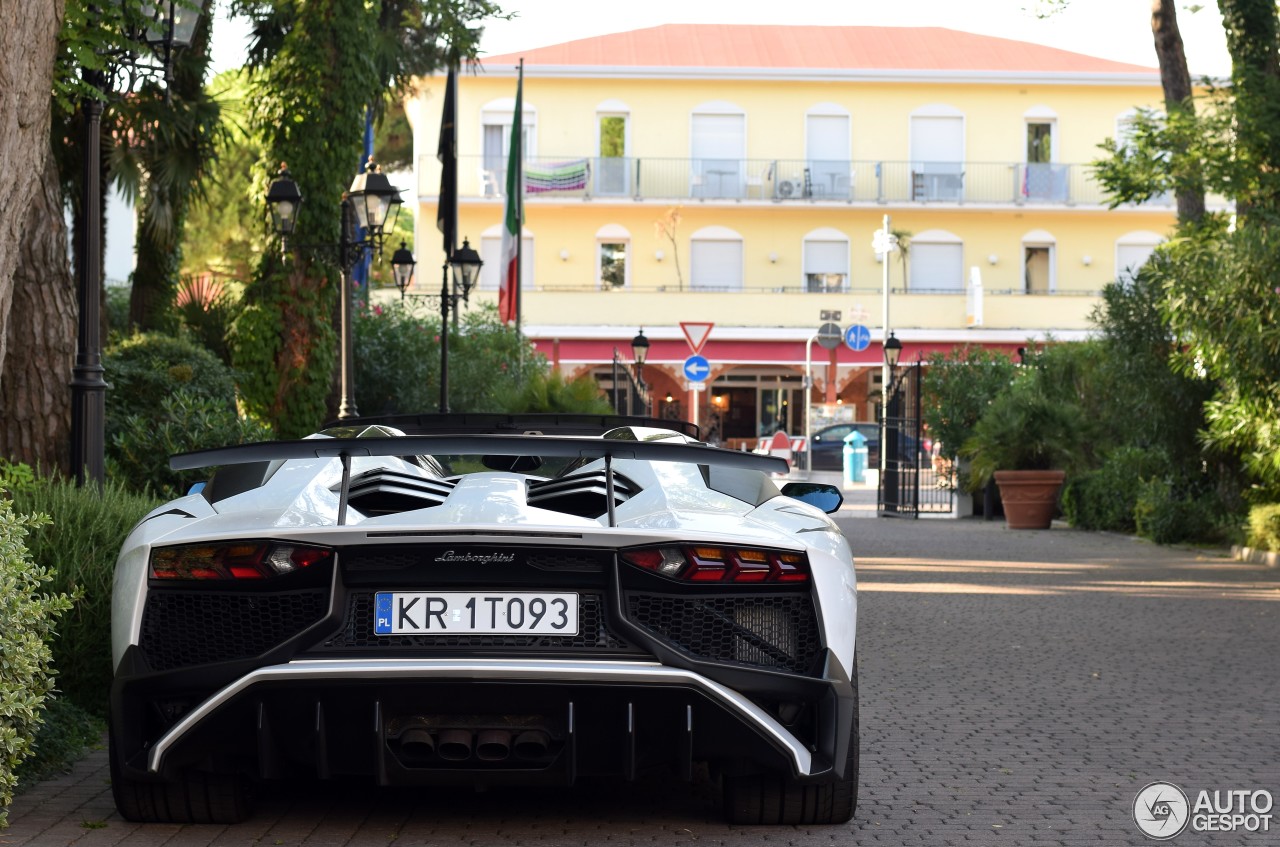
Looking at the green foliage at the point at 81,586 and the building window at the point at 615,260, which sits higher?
the building window at the point at 615,260

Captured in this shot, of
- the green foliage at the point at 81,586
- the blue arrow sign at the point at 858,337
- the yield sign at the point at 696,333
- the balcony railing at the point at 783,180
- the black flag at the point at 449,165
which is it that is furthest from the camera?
the balcony railing at the point at 783,180

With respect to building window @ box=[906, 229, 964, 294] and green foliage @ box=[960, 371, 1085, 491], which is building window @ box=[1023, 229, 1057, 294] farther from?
green foliage @ box=[960, 371, 1085, 491]

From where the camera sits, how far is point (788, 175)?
1914 inches

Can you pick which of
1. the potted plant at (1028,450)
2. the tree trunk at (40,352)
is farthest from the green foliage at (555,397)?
the tree trunk at (40,352)

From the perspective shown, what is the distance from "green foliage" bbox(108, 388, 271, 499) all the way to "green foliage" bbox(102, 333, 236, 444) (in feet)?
0.83

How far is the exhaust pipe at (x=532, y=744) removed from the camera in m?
4.33

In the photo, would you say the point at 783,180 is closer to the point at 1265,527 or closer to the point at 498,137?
the point at 498,137

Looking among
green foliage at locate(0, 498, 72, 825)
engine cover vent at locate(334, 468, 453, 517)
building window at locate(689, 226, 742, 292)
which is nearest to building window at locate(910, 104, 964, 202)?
building window at locate(689, 226, 742, 292)

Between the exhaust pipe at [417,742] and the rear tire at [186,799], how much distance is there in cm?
72

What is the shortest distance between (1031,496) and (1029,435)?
1289 mm

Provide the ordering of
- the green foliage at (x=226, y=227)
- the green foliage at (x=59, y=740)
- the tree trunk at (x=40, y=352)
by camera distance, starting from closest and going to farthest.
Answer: the green foliage at (x=59, y=740) → the tree trunk at (x=40, y=352) → the green foliage at (x=226, y=227)

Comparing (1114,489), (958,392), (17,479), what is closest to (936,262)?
(958,392)

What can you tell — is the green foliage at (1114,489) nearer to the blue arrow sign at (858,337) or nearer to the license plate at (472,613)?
the blue arrow sign at (858,337)

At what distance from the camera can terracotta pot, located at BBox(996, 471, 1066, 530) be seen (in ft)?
80.2
